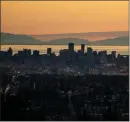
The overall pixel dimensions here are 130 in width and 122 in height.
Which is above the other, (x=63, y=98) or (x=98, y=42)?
(x=98, y=42)

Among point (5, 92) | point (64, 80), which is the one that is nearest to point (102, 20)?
point (64, 80)

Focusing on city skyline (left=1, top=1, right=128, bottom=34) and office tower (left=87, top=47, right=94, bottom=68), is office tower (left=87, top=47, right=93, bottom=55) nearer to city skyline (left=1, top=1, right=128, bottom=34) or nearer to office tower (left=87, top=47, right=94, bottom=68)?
office tower (left=87, top=47, right=94, bottom=68)

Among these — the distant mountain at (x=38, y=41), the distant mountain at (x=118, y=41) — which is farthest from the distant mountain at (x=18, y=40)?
the distant mountain at (x=118, y=41)

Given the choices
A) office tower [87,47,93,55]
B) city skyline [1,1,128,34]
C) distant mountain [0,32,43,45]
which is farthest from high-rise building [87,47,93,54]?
distant mountain [0,32,43,45]

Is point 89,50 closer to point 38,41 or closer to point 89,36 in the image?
point 89,36

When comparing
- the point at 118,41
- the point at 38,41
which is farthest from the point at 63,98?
the point at 118,41
